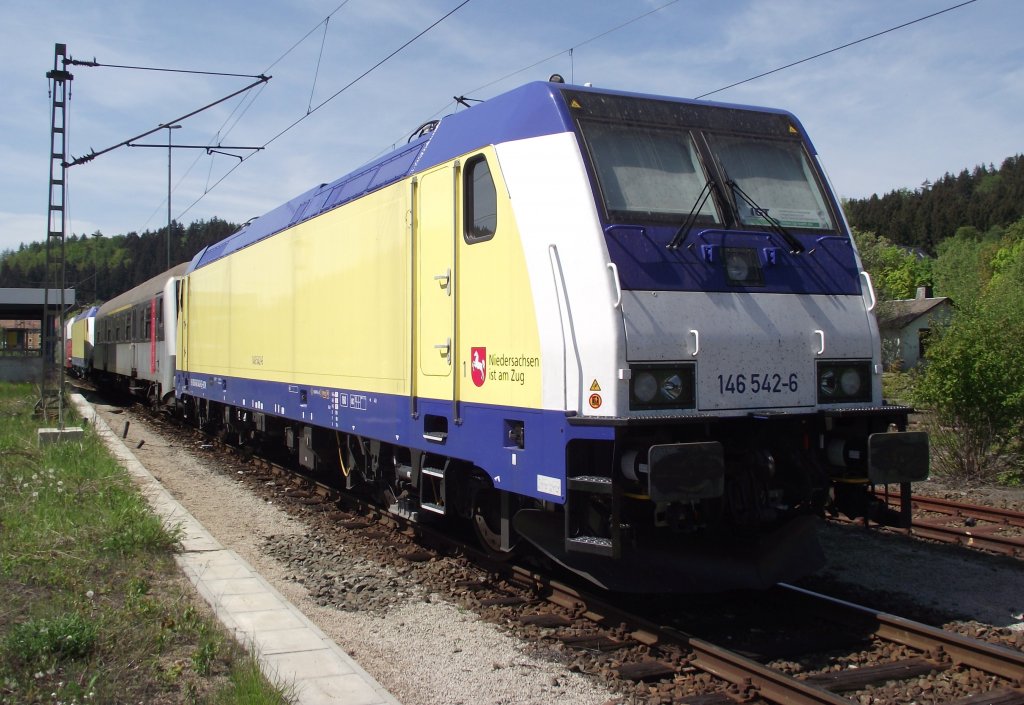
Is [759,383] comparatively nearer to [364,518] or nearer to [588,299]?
[588,299]

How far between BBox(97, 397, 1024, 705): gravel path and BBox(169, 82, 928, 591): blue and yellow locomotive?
740 mm

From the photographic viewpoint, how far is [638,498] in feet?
17.7

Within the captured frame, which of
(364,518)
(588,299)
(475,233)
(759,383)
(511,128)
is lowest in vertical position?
(364,518)

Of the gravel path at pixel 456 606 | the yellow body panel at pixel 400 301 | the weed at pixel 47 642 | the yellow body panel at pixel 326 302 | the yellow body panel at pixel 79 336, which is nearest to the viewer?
the weed at pixel 47 642

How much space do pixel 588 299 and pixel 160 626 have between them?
129 inches

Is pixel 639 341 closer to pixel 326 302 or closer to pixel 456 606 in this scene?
pixel 456 606

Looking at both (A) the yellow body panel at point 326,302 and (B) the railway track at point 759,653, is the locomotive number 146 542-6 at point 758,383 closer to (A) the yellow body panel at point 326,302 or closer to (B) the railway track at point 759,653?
(B) the railway track at point 759,653

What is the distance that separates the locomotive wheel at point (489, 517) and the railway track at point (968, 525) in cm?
330

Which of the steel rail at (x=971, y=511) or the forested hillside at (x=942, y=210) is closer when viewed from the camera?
the steel rail at (x=971, y=511)

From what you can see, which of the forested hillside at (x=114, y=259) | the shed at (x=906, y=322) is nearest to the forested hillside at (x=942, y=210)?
the shed at (x=906, y=322)

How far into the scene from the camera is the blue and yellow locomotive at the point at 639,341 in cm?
543

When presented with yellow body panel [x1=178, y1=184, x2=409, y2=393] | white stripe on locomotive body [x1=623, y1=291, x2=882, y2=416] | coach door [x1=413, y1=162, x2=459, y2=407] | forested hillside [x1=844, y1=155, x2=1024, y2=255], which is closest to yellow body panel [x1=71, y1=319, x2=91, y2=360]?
yellow body panel [x1=178, y1=184, x2=409, y2=393]

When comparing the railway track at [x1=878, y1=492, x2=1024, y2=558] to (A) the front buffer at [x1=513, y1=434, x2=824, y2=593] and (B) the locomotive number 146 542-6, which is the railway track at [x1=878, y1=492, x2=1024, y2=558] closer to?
(A) the front buffer at [x1=513, y1=434, x2=824, y2=593]

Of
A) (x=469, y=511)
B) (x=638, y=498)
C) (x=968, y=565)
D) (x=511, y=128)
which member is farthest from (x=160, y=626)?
(x=968, y=565)
